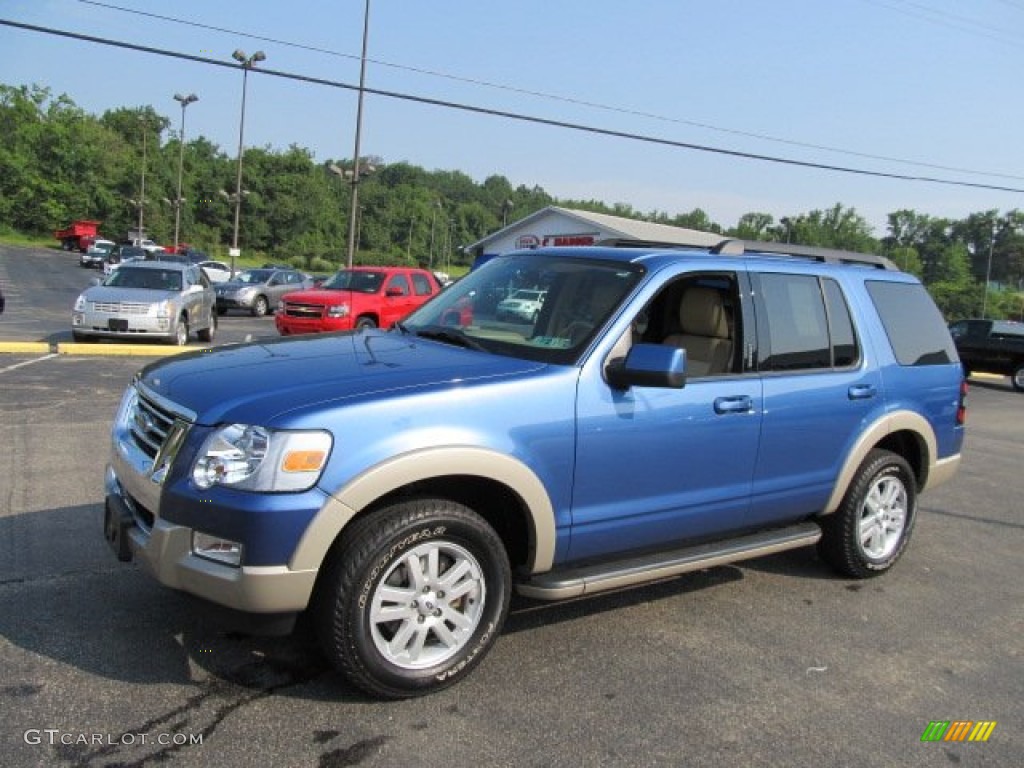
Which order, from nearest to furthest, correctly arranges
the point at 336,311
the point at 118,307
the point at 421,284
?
the point at 118,307 → the point at 336,311 → the point at 421,284

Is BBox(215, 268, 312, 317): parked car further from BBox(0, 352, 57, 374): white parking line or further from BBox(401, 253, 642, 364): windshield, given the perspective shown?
BBox(401, 253, 642, 364): windshield

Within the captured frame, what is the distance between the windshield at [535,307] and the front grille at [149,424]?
52.0 inches

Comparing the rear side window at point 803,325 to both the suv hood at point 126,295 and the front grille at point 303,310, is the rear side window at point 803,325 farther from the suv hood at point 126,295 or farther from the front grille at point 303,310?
the front grille at point 303,310

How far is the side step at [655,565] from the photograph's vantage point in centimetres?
356

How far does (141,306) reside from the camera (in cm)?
1423

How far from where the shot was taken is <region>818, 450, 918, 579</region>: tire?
489 cm

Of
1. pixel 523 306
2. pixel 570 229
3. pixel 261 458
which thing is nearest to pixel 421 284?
pixel 523 306

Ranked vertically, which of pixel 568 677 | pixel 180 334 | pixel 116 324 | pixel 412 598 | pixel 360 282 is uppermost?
pixel 360 282

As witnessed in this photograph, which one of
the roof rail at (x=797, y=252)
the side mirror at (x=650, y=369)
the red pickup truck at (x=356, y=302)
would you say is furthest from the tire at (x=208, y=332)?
the side mirror at (x=650, y=369)

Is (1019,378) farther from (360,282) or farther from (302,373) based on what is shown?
(302,373)

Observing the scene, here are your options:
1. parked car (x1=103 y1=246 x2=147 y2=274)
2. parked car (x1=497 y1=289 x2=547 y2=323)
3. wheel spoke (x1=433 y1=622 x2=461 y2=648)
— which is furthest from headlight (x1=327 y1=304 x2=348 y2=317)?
parked car (x1=103 y1=246 x2=147 y2=274)

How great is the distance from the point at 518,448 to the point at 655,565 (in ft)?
3.19

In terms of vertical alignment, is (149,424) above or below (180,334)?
above

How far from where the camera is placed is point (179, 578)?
3.04 meters
